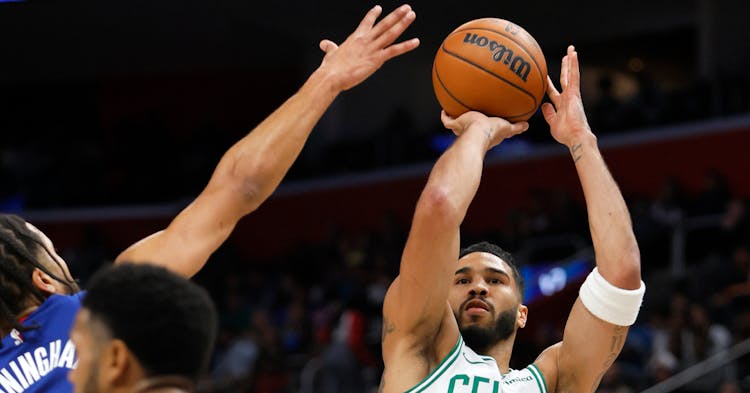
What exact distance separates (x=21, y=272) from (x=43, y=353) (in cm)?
21

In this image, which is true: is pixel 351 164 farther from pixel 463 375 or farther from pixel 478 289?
pixel 463 375

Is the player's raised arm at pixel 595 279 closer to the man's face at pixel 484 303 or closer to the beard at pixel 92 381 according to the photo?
the man's face at pixel 484 303

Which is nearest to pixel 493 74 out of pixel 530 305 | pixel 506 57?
pixel 506 57

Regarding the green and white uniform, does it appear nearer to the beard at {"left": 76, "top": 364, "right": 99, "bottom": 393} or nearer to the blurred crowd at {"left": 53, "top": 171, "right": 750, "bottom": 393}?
the beard at {"left": 76, "top": 364, "right": 99, "bottom": 393}

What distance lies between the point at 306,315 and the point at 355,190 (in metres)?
4.04

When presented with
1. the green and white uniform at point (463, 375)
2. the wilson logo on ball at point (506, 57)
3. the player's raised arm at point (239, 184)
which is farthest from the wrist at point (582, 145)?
the player's raised arm at point (239, 184)

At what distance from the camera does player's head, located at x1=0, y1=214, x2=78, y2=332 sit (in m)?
2.82

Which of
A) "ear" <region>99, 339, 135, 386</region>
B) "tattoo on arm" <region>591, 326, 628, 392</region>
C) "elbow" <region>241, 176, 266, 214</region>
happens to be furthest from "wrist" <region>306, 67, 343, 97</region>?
"tattoo on arm" <region>591, 326, 628, 392</region>

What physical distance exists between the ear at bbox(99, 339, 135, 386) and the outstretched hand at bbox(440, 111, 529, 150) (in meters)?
1.90

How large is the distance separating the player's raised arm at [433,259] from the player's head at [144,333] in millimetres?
1424

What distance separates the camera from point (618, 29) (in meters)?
18.0

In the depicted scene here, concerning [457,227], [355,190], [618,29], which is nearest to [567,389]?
[457,227]

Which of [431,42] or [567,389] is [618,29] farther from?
[567,389]

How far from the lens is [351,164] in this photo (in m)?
17.6
